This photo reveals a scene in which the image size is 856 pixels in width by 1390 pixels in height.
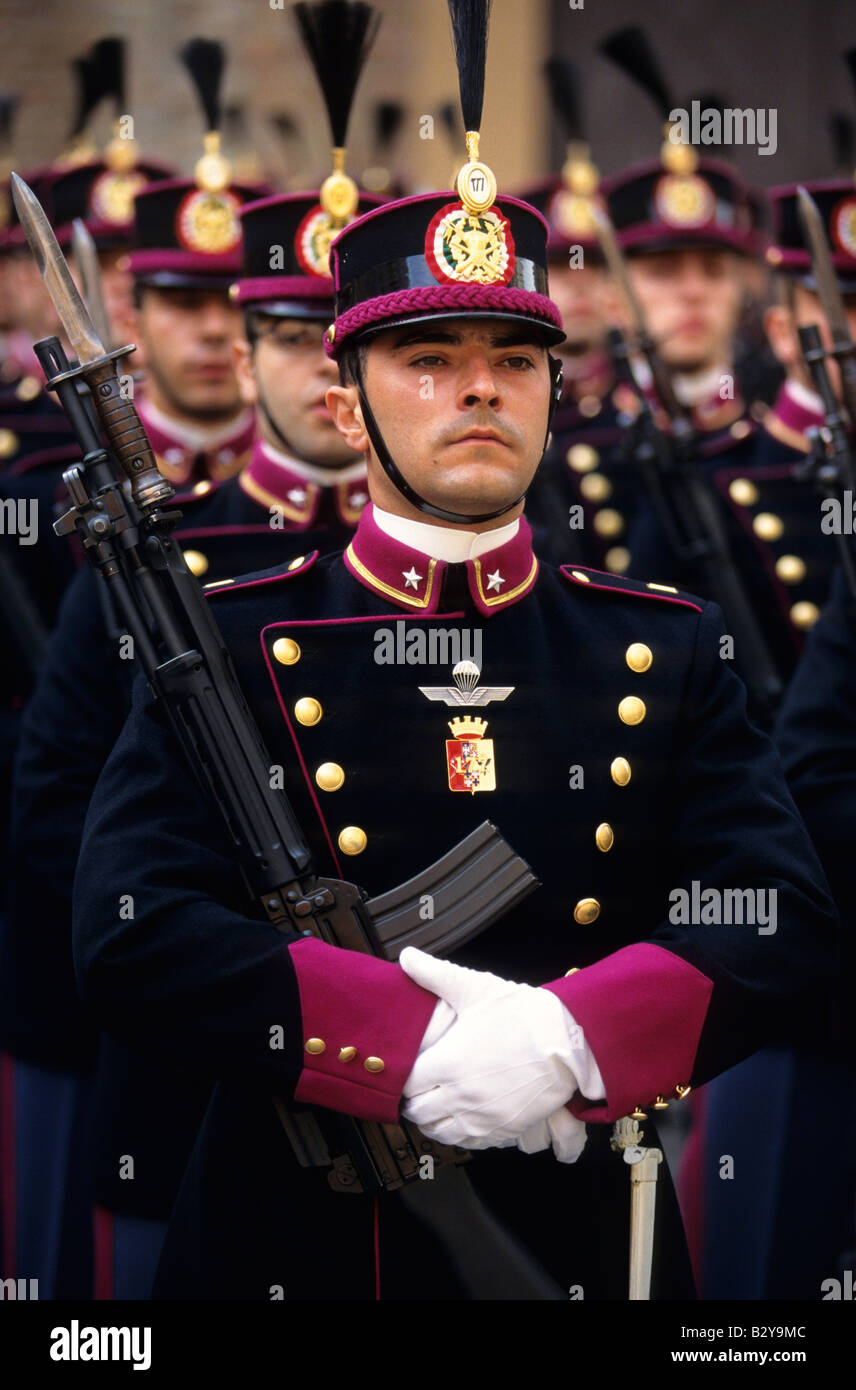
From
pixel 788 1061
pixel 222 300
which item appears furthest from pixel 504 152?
pixel 788 1061

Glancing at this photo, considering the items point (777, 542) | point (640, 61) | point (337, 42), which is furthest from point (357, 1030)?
point (640, 61)

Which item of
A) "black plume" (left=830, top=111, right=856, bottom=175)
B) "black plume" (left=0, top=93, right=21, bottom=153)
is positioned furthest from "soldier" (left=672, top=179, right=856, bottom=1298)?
"black plume" (left=0, top=93, right=21, bottom=153)

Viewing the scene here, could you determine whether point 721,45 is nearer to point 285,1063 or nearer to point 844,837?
point 844,837

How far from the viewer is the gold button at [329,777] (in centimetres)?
→ 276

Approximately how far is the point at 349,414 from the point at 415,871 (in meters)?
0.70

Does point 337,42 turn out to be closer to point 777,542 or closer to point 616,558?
point 777,542

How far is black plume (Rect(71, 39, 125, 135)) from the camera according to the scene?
19.9ft

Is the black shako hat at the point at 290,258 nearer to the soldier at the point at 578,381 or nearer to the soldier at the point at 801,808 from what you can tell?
the soldier at the point at 578,381

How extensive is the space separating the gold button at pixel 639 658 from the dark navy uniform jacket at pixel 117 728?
42.0 inches

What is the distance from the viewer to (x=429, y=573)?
2.85 meters

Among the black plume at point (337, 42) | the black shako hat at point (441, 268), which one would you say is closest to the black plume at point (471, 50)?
the black shako hat at point (441, 268)

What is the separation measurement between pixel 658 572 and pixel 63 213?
9.54ft

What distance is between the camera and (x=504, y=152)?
10.6m
